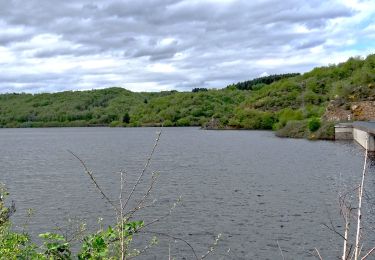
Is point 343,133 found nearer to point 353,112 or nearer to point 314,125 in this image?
point 314,125

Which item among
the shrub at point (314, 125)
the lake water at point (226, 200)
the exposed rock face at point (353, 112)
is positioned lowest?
the lake water at point (226, 200)

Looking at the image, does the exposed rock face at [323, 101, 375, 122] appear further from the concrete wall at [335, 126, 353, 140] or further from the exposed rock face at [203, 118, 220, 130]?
the exposed rock face at [203, 118, 220, 130]

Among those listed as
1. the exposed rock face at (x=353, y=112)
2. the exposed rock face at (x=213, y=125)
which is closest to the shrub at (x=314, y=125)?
the exposed rock face at (x=353, y=112)

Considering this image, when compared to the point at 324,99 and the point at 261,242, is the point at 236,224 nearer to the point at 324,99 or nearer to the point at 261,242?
the point at 261,242

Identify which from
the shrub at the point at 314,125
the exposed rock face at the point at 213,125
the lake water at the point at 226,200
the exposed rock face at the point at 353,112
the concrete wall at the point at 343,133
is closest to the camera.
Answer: the lake water at the point at 226,200

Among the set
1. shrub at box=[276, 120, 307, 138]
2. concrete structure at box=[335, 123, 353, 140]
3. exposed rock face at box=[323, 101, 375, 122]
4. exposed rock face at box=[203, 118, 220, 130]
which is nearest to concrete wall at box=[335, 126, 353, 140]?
concrete structure at box=[335, 123, 353, 140]

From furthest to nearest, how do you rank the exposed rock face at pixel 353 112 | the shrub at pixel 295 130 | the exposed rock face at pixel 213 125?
1. the exposed rock face at pixel 213 125
2. the exposed rock face at pixel 353 112
3. the shrub at pixel 295 130

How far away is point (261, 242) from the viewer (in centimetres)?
2008

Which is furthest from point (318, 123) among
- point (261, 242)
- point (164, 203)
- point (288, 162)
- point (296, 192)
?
point (261, 242)

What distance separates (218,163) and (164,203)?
24.1 metres

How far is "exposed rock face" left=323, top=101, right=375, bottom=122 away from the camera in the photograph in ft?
317

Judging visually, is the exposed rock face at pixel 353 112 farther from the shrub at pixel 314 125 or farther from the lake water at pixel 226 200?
the lake water at pixel 226 200

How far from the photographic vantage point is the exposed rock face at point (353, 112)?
9662 cm

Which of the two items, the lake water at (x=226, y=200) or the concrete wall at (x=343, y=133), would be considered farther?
the concrete wall at (x=343, y=133)
